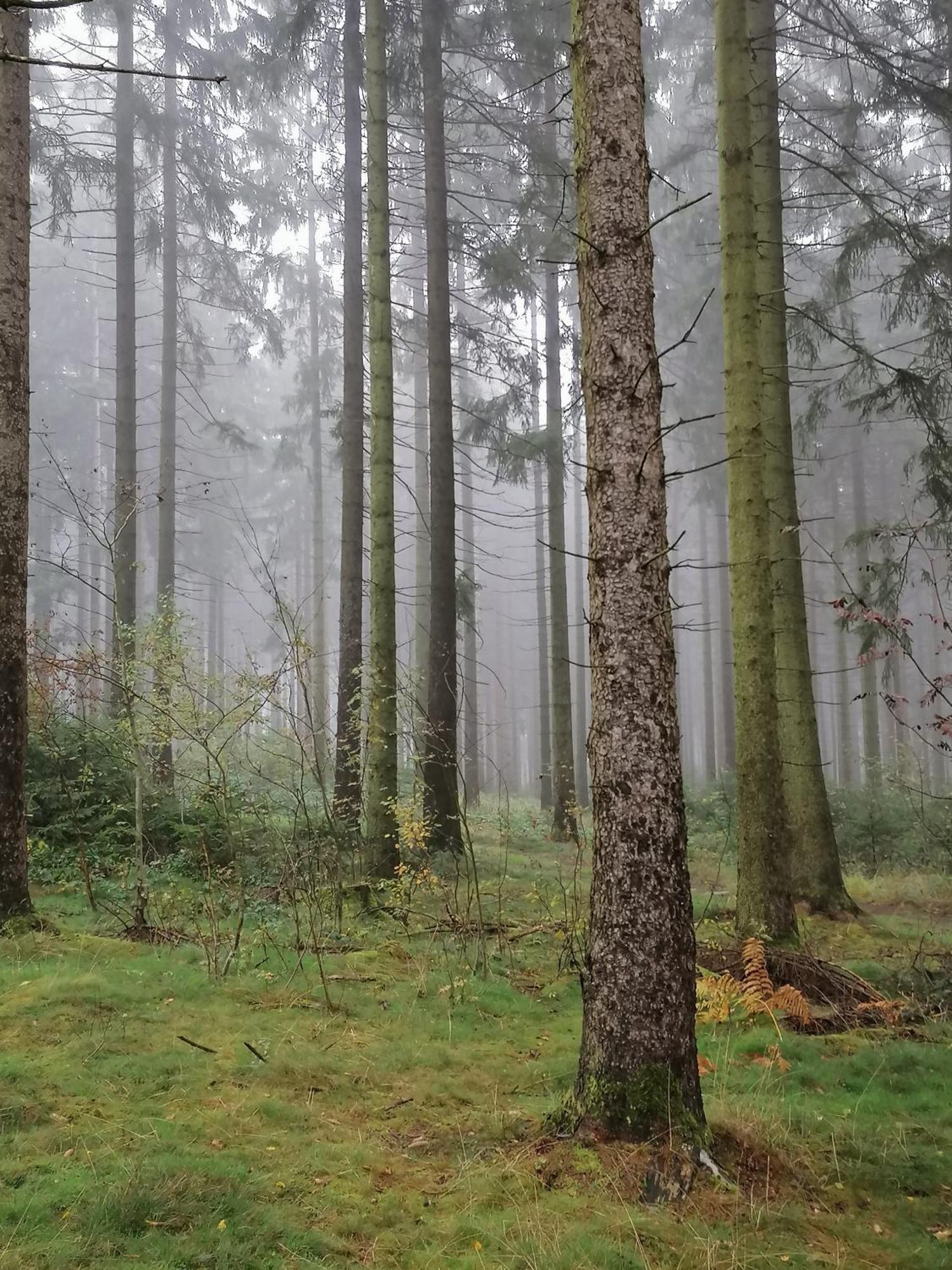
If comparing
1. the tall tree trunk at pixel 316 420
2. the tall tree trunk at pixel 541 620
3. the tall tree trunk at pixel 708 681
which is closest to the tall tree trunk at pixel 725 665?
the tall tree trunk at pixel 708 681

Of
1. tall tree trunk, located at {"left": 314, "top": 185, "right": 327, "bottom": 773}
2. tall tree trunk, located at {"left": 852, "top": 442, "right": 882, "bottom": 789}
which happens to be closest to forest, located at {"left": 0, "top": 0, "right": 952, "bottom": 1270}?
tall tree trunk, located at {"left": 852, "top": 442, "right": 882, "bottom": 789}

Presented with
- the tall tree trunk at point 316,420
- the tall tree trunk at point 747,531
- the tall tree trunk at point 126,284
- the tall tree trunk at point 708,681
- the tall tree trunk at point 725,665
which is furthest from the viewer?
the tall tree trunk at point 708,681

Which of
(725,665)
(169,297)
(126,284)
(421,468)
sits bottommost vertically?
(725,665)

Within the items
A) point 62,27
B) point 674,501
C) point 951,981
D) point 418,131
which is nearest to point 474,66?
point 418,131

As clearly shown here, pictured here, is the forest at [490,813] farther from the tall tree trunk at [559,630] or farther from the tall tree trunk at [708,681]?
the tall tree trunk at [708,681]

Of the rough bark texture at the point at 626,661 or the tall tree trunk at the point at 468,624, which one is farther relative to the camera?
the tall tree trunk at the point at 468,624

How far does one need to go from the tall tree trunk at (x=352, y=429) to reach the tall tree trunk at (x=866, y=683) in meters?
6.77

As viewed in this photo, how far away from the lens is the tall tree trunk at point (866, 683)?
15.0 m

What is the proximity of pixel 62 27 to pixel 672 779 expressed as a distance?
20.6 meters

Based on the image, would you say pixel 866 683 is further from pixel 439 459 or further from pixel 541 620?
pixel 439 459

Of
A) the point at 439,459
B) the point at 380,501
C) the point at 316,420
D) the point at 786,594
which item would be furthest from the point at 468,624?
the point at 316,420

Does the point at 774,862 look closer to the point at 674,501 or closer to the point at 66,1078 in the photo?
the point at 66,1078

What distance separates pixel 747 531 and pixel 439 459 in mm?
5617

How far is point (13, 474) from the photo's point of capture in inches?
253
